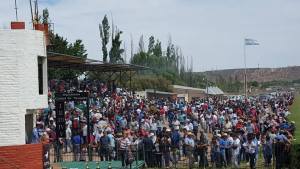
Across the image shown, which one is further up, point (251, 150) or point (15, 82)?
point (15, 82)

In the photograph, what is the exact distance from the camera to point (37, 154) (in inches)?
862

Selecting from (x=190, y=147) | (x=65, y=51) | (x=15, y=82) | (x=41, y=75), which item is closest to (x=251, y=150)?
(x=190, y=147)

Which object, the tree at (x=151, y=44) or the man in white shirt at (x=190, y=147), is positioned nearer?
the man in white shirt at (x=190, y=147)

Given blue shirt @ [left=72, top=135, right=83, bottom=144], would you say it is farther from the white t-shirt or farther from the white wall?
the white t-shirt

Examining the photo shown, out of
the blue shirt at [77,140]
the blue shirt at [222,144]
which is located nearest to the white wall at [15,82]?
the blue shirt at [77,140]

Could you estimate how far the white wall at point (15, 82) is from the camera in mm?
22172

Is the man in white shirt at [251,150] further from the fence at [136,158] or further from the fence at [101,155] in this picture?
the fence at [101,155]

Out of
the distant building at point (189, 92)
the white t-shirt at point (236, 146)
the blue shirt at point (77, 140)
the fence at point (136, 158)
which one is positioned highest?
the distant building at point (189, 92)

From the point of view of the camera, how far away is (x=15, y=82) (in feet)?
73.7

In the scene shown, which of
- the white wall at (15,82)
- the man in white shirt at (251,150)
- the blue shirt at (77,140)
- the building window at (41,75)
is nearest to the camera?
the white wall at (15,82)

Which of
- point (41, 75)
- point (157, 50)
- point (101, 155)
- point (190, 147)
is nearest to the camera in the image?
point (41, 75)

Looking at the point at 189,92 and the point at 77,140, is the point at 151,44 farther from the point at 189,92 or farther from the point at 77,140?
the point at 77,140

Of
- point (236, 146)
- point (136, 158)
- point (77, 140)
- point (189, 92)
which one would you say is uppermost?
point (189, 92)

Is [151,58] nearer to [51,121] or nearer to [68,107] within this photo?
[68,107]
